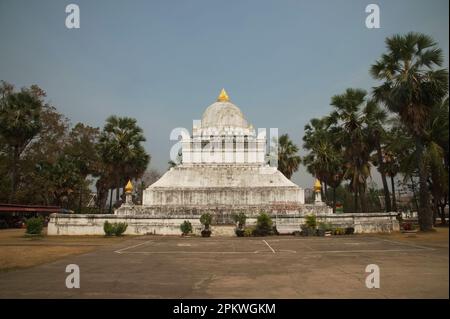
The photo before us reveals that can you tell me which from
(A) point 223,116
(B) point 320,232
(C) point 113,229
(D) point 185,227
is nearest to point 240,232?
(D) point 185,227

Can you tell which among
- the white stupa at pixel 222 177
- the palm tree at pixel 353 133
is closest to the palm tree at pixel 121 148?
the white stupa at pixel 222 177

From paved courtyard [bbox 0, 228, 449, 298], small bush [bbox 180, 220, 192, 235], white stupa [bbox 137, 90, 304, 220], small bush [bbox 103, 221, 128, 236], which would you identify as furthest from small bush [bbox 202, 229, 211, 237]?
paved courtyard [bbox 0, 228, 449, 298]

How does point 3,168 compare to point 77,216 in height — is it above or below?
above

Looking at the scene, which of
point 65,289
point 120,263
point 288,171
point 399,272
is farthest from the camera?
point 288,171

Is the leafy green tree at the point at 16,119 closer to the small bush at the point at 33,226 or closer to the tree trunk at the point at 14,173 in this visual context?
the tree trunk at the point at 14,173

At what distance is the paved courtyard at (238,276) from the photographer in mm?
7086

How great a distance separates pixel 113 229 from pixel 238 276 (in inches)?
708

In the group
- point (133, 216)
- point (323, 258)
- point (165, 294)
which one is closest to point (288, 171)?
point (133, 216)

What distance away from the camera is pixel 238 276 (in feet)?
30.0

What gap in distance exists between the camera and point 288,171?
45.7m

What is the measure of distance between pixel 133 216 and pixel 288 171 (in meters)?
24.0

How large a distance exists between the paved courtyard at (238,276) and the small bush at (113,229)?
11456 millimetres

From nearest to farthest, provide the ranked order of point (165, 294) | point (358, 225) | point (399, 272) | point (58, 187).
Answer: point (165, 294)
point (399, 272)
point (358, 225)
point (58, 187)

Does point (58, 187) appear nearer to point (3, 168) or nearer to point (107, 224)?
point (3, 168)
